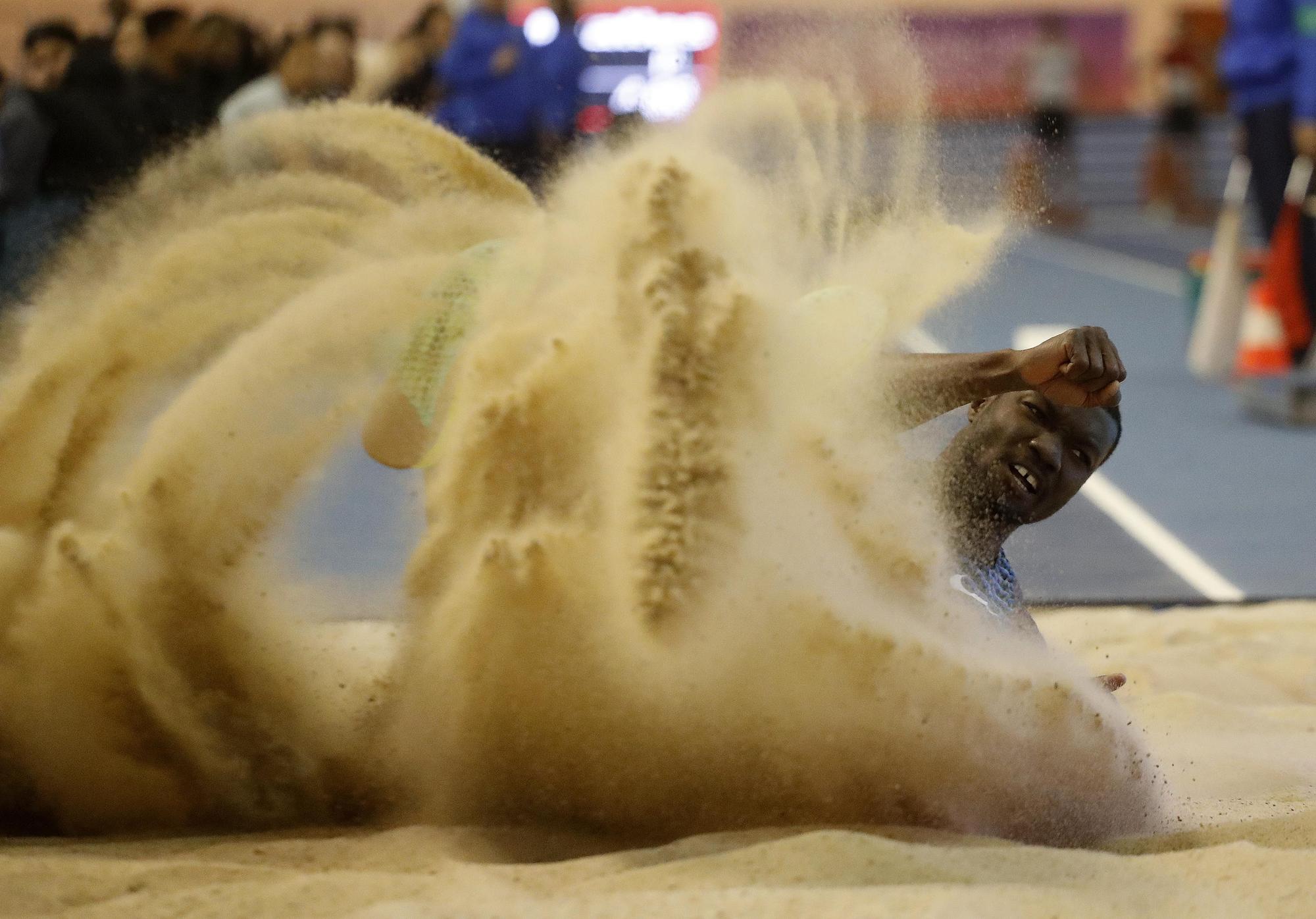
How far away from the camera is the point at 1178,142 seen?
1928 cm

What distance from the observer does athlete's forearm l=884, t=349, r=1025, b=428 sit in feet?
8.77

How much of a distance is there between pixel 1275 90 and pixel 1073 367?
5898 millimetres

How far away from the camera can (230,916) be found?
2.21m

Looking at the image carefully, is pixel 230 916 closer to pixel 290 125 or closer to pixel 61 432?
pixel 61 432

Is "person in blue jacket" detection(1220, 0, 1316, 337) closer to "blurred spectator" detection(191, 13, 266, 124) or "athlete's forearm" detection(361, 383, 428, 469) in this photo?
"blurred spectator" detection(191, 13, 266, 124)

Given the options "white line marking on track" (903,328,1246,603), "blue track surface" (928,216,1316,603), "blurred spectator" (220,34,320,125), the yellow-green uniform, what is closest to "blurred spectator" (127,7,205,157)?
"blurred spectator" (220,34,320,125)

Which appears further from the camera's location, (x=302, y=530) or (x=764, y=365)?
(x=302, y=530)

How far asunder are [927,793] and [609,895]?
0.64 meters

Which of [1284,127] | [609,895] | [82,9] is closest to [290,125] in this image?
[609,895]

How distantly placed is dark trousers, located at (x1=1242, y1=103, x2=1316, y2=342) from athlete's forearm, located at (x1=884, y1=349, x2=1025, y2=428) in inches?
225

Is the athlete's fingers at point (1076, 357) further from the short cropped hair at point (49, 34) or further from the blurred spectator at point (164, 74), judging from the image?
the short cropped hair at point (49, 34)

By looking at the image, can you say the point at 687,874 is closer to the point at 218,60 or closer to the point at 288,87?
the point at 288,87

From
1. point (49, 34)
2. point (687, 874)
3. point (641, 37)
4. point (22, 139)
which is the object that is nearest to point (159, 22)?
point (49, 34)

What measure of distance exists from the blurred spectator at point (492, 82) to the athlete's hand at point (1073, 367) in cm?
654
